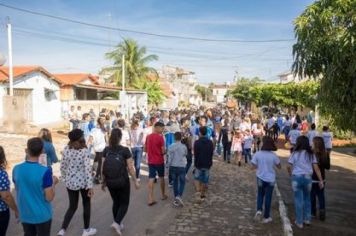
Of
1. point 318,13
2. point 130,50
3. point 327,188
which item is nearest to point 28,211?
point 318,13

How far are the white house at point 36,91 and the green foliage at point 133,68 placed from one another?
37.8 ft

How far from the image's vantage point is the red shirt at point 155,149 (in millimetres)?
8977

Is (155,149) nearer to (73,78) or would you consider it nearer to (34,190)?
(34,190)

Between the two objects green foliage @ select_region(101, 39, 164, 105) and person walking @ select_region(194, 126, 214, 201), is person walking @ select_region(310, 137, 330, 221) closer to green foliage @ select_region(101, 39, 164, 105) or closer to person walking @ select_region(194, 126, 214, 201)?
person walking @ select_region(194, 126, 214, 201)

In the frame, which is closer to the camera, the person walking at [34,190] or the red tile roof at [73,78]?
the person walking at [34,190]

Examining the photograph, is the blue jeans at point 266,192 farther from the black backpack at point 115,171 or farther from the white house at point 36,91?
the white house at point 36,91

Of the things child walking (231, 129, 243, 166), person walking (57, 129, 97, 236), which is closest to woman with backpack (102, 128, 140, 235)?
person walking (57, 129, 97, 236)

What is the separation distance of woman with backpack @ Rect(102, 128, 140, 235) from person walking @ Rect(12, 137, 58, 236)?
5.93 feet

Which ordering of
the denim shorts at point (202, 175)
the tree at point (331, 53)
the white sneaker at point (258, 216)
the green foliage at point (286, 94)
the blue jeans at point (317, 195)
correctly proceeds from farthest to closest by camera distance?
the green foliage at point (286, 94), the denim shorts at point (202, 175), the blue jeans at point (317, 195), the white sneaker at point (258, 216), the tree at point (331, 53)

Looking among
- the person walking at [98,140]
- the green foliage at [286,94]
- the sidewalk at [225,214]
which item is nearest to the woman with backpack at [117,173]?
the sidewalk at [225,214]

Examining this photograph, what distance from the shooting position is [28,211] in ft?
15.6

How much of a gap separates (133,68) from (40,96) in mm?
15357

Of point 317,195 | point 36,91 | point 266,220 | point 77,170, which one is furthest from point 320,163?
point 36,91

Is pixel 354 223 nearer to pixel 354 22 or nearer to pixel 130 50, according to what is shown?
pixel 354 22
